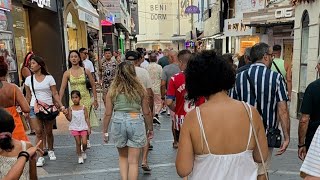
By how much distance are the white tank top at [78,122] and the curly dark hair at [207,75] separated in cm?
391

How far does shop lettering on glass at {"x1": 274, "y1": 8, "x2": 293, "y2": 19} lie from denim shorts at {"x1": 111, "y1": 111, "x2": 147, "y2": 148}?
327 inches

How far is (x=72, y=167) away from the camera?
5.64 metres

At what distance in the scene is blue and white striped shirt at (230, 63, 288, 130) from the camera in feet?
12.1

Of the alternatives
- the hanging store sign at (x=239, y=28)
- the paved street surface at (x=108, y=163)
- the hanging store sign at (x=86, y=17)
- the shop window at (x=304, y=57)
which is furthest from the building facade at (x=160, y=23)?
the paved street surface at (x=108, y=163)

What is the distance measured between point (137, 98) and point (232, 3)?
1980 centimetres

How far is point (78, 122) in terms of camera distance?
5848mm

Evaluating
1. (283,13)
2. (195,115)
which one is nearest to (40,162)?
(195,115)

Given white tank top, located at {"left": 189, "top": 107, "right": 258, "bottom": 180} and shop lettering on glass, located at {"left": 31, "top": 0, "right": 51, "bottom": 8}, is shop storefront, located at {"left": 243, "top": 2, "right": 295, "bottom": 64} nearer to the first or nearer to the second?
shop lettering on glass, located at {"left": 31, "top": 0, "right": 51, "bottom": 8}

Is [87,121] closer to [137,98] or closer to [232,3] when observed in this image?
[137,98]

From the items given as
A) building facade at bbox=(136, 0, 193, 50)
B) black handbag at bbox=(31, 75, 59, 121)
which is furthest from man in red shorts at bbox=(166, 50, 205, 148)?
building facade at bbox=(136, 0, 193, 50)

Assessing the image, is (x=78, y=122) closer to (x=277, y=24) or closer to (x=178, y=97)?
(x=178, y=97)

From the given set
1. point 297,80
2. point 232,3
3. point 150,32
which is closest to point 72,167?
point 297,80

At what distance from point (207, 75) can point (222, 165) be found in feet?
1.84

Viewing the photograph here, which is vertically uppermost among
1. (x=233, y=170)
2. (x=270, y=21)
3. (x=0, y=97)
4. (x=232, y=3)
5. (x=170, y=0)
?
(x=170, y=0)
